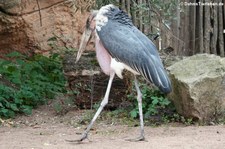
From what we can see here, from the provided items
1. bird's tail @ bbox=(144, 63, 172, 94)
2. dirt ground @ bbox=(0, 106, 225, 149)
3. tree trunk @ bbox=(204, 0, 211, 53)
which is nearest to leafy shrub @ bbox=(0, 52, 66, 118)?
dirt ground @ bbox=(0, 106, 225, 149)

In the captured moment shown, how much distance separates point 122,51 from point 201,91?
4.04ft

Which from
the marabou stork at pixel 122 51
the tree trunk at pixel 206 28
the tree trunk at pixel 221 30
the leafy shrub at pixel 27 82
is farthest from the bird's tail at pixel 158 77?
the tree trunk at pixel 221 30

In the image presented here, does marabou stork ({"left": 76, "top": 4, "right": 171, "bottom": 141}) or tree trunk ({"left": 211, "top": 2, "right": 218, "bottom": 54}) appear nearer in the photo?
marabou stork ({"left": 76, "top": 4, "right": 171, "bottom": 141})

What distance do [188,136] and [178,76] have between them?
3.23 ft

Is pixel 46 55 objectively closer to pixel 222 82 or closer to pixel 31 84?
pixel 31 84

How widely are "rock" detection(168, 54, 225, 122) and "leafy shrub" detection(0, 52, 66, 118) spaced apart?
83.0 inches

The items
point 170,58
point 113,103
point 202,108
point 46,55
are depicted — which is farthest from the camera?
point 46,55

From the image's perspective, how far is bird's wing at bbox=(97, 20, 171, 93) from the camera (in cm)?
547

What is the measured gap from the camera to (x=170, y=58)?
25.9 feet

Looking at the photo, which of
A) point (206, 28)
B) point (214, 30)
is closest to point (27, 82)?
point (206, 28)

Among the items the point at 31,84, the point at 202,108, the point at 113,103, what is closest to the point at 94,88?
the point at 113,103

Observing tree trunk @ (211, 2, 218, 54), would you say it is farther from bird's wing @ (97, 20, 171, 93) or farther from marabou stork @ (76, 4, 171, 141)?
bird's wing @ (97, 20, 171, 93)

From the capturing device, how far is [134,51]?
5.56 meters

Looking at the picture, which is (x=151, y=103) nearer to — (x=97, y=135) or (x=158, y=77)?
(x=97, y=135)
